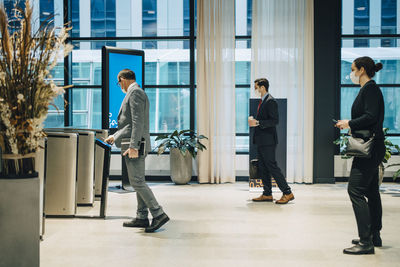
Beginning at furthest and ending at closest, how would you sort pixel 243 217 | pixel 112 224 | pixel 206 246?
1. pixel 243 217
2. pixel 112 224
3. pixel 206 246

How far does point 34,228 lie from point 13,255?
17 cm

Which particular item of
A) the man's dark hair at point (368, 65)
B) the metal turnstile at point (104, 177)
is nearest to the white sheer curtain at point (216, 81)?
the metal turnstile at point (104, 177)

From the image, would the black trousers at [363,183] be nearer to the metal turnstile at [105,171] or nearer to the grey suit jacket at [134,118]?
the grey suit jacket at [134,118]

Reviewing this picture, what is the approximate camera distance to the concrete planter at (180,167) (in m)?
7.61

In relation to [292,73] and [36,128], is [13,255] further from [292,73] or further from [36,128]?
[292,73]

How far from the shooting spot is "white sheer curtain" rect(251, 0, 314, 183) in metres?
7.79

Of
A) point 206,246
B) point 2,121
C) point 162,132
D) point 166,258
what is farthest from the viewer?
point 162,132

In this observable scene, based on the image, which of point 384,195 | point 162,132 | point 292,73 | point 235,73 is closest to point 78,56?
point 162,132

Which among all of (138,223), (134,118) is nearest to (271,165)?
(138,223)

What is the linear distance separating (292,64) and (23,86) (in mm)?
6156

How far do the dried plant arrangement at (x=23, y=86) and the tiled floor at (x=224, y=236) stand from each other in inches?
50.2

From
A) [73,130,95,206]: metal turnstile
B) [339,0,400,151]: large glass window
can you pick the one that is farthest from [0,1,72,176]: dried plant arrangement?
[339,0,400,151]: large glass window

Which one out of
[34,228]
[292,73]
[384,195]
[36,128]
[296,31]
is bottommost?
[384,195]

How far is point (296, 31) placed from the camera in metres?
7.88
